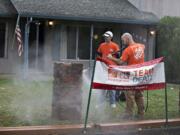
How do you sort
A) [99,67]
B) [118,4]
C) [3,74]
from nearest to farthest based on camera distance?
1. [99,67]
2. [3,74]
3. [118,4]

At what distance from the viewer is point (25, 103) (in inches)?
414

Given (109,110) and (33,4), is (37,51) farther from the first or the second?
(109,110)

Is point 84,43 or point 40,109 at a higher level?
point 84,43

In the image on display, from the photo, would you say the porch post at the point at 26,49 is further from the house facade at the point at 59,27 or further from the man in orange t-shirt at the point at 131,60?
the man in orange t-shirt at the point at 131,60

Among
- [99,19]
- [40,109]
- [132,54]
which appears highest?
[99,19]

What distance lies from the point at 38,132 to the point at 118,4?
1558cm

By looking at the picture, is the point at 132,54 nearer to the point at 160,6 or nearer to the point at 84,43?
the point at 84,43

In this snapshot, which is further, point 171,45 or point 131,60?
point 171,45

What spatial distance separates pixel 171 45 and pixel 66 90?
40.9 ft

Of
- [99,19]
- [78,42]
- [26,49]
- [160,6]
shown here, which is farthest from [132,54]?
[160,6]

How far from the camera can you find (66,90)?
8.50 m

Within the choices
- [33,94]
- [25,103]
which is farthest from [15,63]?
[25,103]

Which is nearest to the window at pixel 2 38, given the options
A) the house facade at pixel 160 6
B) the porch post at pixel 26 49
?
the porch post at pixel 26 49

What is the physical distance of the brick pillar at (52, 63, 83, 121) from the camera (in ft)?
27.9
